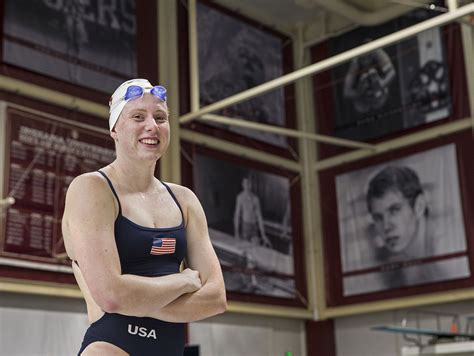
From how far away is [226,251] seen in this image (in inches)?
651

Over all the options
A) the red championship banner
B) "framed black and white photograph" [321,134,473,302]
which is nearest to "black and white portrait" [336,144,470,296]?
"framed black and white photograph" [321,134,473,302]

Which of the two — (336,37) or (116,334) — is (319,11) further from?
(116,334)

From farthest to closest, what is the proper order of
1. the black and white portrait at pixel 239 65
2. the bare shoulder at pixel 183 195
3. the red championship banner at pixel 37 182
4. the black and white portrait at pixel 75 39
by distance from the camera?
the black and white portrait at pixel 239 65, the black and white portrait at pixel 75 39, the red championship banner at pixel 37 182, the bare shoulder at pixel 183 195

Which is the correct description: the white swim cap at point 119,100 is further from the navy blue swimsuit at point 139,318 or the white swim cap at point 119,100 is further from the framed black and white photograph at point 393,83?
the framed black and white photograph at point 393,83

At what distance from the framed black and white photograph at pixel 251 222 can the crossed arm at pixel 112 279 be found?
13.0m

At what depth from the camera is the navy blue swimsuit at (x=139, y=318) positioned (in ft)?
9.89

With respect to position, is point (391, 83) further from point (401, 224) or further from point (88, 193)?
point (88, 193)

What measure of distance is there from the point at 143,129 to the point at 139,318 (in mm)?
801

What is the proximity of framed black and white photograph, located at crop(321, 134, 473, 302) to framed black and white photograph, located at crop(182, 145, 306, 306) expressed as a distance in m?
1.00

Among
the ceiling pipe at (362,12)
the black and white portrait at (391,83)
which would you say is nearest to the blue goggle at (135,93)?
the black and white portrait at (391,83)

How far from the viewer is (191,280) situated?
315 centimetres

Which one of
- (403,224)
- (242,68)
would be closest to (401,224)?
(403,224)

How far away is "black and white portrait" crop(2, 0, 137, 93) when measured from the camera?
13.6 metres

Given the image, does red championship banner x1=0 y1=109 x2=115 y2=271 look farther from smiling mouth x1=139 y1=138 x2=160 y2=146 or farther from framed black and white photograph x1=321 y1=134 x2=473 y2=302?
smiling mouth x1=139 y1=138 x2=160 y2=146
